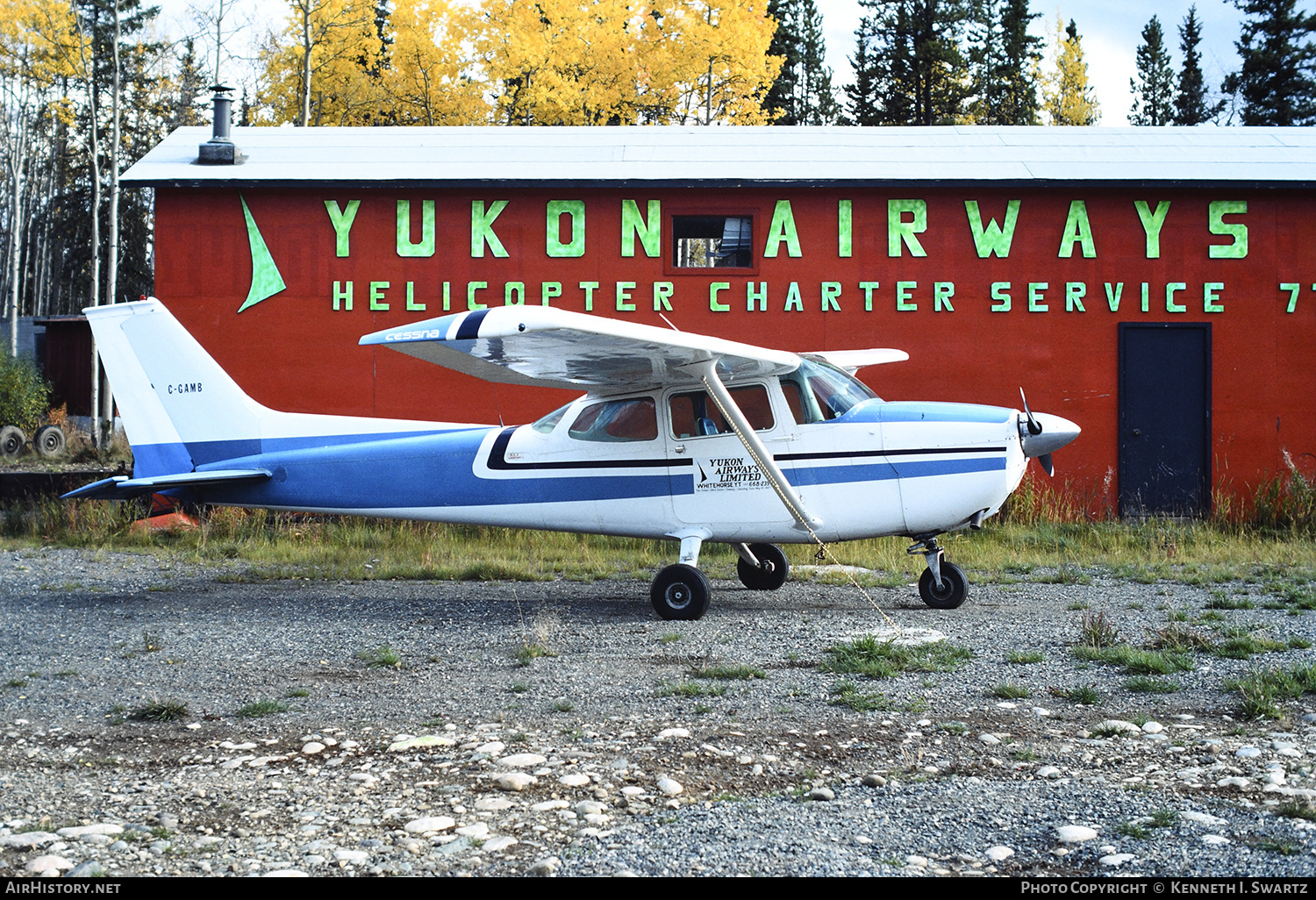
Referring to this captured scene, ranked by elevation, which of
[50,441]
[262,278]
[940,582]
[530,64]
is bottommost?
[940,582]

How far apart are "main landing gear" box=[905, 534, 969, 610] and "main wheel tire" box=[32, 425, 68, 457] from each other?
1991cm

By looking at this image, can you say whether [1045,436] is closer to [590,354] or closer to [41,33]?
[590,354]

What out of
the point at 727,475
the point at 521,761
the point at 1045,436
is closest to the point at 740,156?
the point at 727,475

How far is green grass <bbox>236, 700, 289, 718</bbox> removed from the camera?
498 centimetres

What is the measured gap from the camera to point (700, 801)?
3.71m

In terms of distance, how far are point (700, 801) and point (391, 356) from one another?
35.7 feet

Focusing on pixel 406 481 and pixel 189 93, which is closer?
pixel 406 481

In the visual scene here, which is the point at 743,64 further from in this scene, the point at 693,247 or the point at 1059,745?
the point at 1059,745

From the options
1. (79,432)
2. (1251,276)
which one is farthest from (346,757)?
(79,432)

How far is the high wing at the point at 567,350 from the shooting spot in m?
6.28

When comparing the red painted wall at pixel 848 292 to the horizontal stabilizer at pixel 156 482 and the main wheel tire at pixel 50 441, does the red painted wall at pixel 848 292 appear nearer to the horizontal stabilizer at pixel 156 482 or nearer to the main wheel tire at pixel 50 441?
the horizontal stabilizer at pixel 156 482

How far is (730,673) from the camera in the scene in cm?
577

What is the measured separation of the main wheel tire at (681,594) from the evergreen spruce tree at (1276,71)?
37413 millimetres

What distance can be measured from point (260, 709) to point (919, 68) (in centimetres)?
3862
